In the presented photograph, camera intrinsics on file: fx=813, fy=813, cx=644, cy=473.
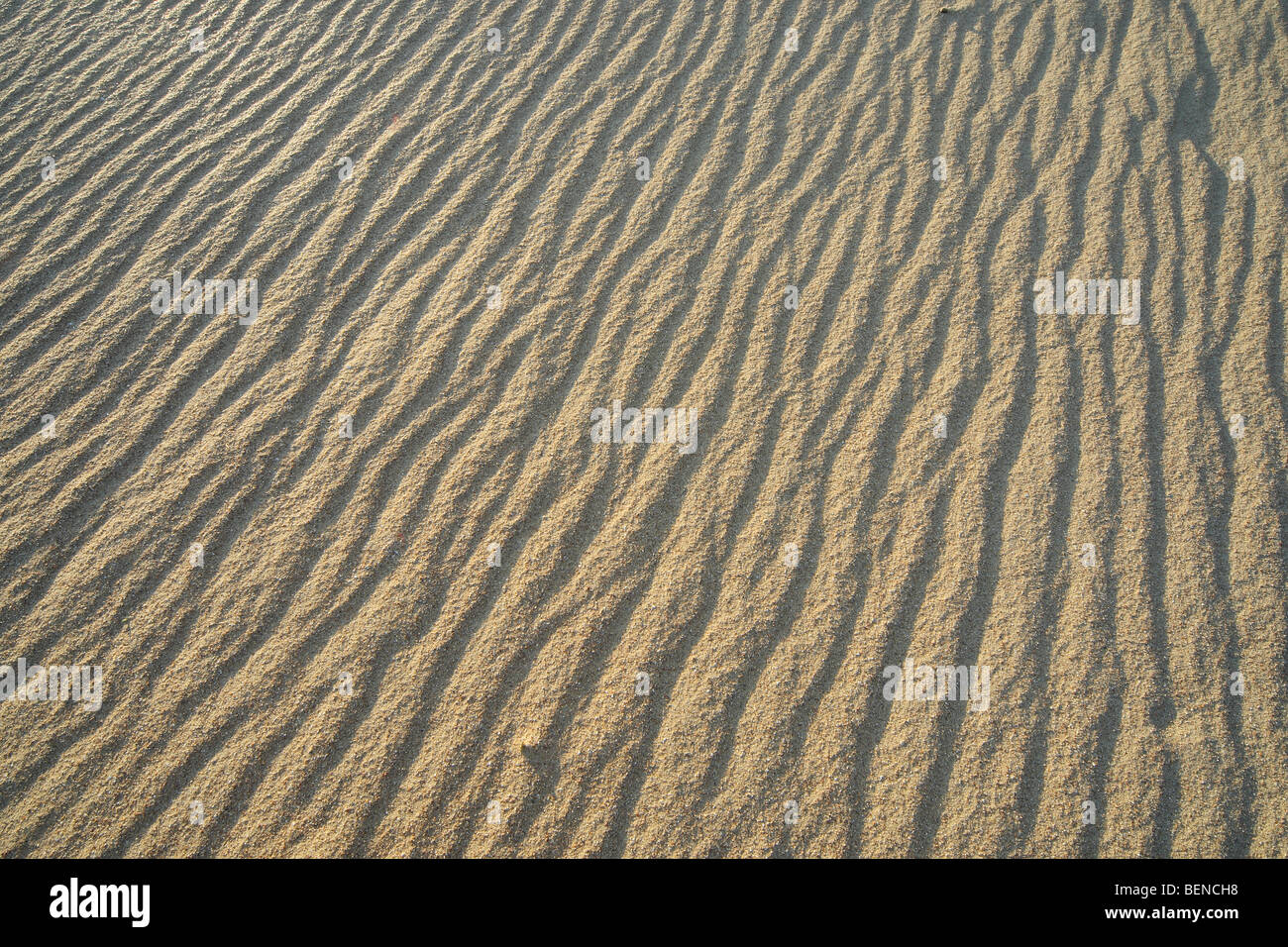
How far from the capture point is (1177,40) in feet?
14.3

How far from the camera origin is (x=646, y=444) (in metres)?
3.15

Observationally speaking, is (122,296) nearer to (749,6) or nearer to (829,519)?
(829,519)

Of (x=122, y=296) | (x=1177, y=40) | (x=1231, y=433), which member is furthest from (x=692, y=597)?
(x=1177, y=40)

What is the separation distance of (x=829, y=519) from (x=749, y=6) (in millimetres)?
3353

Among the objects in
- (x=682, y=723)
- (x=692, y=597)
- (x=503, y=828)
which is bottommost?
(x=503, y=828)

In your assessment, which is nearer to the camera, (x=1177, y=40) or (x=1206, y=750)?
(x=1206, y=750)

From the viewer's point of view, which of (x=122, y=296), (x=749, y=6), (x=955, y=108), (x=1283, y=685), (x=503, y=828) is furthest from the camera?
(x=749, y=6)

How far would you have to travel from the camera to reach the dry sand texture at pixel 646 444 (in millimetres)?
2443

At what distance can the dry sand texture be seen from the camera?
2.44m

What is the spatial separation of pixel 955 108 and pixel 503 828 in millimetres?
3944

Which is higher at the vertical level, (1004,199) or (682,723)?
(1004,199)

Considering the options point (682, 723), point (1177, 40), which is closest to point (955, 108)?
point (1177, 40)

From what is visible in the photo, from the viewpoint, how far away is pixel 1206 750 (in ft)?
7.95

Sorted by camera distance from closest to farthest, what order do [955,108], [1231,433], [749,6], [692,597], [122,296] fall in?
[692,597]
[1231,433]
[122,296]
[955,108]
[749,6]
